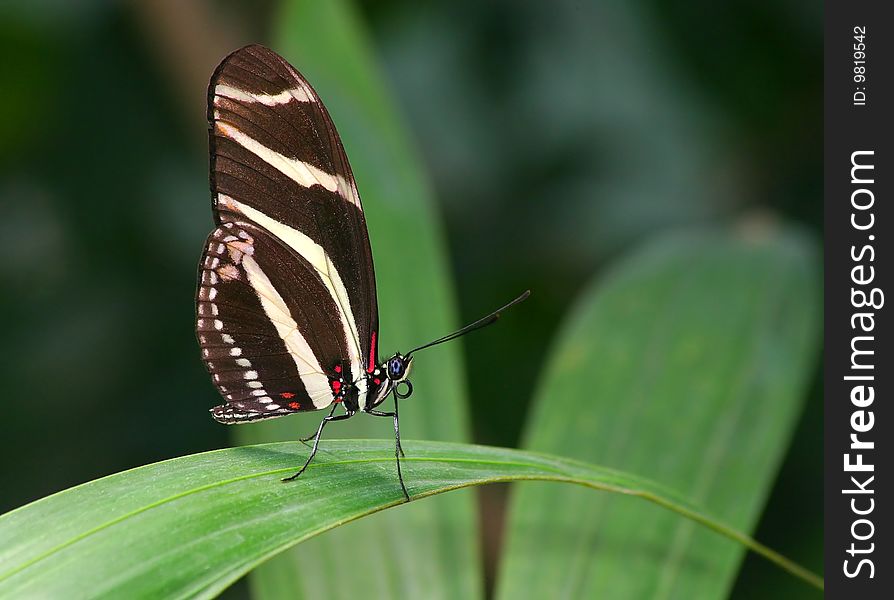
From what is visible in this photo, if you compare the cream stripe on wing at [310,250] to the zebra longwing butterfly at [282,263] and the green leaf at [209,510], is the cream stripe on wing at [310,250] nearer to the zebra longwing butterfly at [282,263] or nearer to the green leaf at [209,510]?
the zebra longwing butterfly at [282,263]

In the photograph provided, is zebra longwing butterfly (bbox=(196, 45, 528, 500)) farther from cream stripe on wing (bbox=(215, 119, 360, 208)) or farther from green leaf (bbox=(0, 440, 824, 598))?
green leaf (bbox=(0, 440, 824, 598))

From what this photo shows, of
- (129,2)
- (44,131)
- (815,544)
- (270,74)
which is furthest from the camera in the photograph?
(44,131)

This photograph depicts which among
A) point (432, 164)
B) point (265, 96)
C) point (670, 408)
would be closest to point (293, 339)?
point (265, 96)

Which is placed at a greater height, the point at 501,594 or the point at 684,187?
the point at 684,187

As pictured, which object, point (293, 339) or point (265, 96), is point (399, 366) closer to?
point (293, 339)

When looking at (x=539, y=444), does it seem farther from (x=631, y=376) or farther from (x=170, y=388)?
(x=170, y=388)

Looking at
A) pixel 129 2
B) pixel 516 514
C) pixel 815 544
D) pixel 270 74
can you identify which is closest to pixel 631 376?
pixel 516 514

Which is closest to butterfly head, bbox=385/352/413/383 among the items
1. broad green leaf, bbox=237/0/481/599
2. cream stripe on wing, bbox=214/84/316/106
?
broad green leaf, bbox=237/0/481/599

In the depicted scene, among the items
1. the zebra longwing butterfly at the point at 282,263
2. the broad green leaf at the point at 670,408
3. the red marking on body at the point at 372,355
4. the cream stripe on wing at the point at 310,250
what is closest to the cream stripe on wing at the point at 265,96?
the zebra longwing butterfly at the point at 282,263
